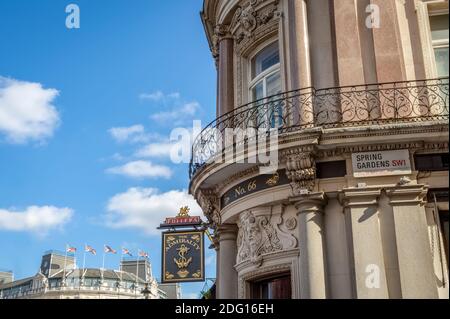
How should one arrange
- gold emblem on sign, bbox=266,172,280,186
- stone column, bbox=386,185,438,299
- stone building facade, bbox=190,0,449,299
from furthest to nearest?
gold emblem on sign, bbox=266,172,280,186
stone building facade, bbox=190,0,449,299
stone column, bbox=386,185,438,299

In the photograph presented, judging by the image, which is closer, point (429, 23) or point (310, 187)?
point (310, 187)

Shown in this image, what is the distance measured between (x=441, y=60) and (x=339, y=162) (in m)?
3.42

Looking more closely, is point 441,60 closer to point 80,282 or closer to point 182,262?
point 182,262

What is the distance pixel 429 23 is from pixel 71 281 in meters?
80.9

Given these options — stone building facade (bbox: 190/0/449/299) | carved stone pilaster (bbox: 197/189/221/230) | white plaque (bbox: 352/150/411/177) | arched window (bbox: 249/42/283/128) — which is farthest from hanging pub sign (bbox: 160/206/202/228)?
white plaque (bbox: 352/150/411/177)

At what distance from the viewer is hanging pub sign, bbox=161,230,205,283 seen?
17625 mm

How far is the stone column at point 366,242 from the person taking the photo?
1098 centimetres

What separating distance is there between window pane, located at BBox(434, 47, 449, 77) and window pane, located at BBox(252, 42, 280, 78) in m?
3.83

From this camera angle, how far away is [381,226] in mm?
11398

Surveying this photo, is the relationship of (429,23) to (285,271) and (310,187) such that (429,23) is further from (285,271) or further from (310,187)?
(285,271)

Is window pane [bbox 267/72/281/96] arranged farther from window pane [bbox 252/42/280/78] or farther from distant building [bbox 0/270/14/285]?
distant building [bbox 0/270/14/285]

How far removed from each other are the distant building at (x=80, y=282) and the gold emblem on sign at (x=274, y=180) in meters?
67.2
